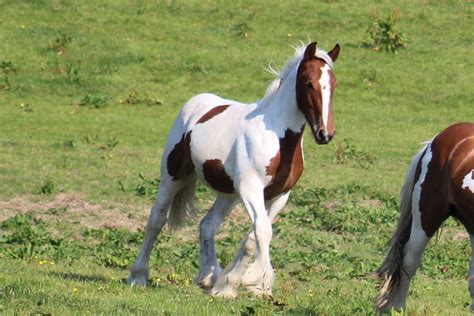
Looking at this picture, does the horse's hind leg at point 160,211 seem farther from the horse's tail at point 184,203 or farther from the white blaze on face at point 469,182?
the white blaze on face at point 469,182

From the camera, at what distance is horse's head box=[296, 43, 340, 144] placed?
9484mm

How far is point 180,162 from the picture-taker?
10.8m

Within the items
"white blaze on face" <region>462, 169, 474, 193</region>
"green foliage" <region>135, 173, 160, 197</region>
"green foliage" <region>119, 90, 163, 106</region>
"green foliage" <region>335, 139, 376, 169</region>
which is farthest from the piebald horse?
"green foliage" <region>119, 90, 163, 106</region>

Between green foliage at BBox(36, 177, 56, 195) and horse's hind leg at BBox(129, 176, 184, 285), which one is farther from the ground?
horse's hind leg at BBox(129, 176, 184, 285)

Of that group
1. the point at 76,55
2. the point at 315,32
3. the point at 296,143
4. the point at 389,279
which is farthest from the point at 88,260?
the point at 315,32

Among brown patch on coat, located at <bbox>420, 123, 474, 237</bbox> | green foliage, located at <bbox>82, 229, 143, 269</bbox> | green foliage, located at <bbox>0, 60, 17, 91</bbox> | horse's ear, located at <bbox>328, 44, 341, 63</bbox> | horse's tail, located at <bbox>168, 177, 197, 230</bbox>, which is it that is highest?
horse's ear, located at <bbox>328, 44, 341, 63</bbox>

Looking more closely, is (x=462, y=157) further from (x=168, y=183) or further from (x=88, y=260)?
(x=88, y=260)

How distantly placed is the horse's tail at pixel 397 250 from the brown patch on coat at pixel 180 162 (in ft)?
7.65

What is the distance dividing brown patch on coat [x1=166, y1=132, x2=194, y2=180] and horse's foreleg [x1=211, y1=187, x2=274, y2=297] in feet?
4.08

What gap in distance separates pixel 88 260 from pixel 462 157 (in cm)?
501

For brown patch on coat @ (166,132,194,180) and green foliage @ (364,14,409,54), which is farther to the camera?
green foliage @ (364,14,409,54)

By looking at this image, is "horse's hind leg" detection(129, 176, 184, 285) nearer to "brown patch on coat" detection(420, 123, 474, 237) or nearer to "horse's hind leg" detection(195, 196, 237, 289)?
"horse's hind leg" detection(195, 196, 237, 289)

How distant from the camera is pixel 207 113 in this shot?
1077 centimetres

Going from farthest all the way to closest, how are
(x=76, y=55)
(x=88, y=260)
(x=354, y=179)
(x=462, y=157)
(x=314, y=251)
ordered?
1. (x=76, y=55)
2. (x=354, y=179)
3. (x=314, y=251)
4. (x=88, y=260)
5. (x=462, y=157)
